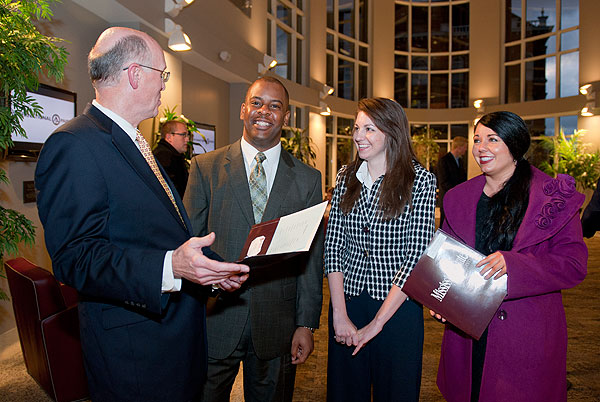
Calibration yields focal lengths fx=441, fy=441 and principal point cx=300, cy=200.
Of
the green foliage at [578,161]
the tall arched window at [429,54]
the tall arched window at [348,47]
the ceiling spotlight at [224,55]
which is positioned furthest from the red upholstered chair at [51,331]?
the tall arched window at [429,54]

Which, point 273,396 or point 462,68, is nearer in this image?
point 273,396

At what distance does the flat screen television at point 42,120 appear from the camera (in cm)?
405

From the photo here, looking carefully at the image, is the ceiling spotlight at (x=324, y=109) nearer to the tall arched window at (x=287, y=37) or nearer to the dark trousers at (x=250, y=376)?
the tall arched window at (x=287, y=37)

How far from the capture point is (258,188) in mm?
1953

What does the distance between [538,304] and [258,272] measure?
114 centimetres

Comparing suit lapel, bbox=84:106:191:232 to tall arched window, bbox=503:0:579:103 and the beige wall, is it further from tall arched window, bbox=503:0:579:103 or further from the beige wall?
tall arched window, bbox=503:0:579:103

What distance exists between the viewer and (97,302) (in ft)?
4.20

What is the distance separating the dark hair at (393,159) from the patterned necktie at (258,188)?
35cm

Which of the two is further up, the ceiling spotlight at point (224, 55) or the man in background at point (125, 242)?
the ceiling spotlight at point (224, 55)

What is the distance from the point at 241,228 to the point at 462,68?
57.3ft

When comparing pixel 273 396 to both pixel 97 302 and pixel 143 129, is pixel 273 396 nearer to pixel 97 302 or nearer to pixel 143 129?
pixel 97 302

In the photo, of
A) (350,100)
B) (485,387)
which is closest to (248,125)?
(485,387)

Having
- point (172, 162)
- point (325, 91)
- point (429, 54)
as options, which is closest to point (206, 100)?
point (172, 162)

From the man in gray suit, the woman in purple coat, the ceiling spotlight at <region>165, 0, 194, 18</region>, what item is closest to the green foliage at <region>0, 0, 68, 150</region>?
the man in gray suit
